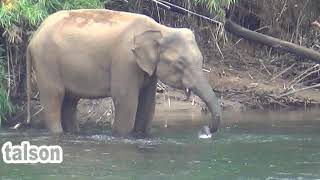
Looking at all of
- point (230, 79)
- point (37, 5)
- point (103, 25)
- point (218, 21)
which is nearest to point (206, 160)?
point (103, 25)

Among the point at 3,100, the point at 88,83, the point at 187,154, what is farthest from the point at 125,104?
the point at 3,100

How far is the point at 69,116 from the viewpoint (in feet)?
44.8

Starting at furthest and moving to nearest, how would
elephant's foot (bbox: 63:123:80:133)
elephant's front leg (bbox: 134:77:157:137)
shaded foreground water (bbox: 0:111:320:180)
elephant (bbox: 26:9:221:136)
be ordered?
elephant's foot (bbox: 63:123:80:133) < elephant's front leg (bbox: 134:77:157:137) < elephant (bbox: 26:9:221:136) < shaded foreground water (bbox: 0:111:320:180)

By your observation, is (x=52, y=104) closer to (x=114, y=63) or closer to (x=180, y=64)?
(x=114, y=63)

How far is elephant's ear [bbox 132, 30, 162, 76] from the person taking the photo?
12734 mm

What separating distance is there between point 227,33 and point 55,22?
555 centimetres

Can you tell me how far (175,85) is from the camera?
41.9 feet

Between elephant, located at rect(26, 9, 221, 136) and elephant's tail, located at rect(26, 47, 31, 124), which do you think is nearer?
elephant, located at rect(26, 9, 221, 136)

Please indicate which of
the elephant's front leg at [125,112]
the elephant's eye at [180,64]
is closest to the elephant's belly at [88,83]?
the elephant's front leg at [125,112]

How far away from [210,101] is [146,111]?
1128mm

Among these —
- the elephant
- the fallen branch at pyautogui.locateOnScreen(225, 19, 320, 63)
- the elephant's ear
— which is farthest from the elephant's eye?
the fallen branch at pyautogui.locateOnScreen(225, 19, 320, 63)

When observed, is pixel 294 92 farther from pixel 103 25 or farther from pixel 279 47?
pixel 103 25

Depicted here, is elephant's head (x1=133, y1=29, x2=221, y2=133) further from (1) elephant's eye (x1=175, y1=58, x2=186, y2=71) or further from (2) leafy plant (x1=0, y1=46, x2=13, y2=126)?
(2) leafy plant (x1=0, y1=46, x2=13, y2=126)

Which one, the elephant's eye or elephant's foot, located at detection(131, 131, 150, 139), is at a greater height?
the elephant's eye
